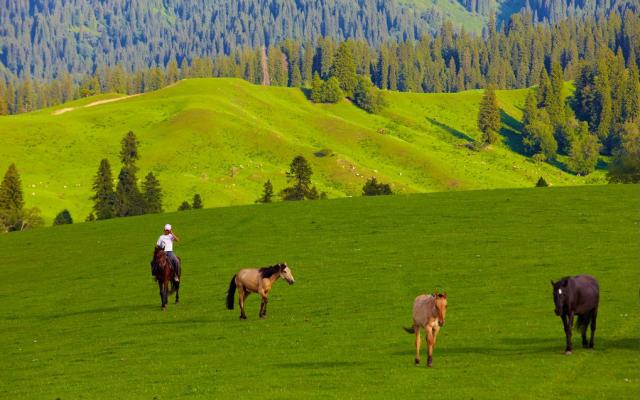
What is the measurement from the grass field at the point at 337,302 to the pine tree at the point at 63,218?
5606 cm

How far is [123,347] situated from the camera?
37.0 meters

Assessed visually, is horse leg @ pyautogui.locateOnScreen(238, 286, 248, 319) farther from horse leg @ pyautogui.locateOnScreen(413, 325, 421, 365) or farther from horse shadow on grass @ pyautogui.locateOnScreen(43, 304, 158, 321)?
horse leg @ pyautogui.locateOnScreen(413, 325, 421, 365)

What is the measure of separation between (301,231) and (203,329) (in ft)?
101

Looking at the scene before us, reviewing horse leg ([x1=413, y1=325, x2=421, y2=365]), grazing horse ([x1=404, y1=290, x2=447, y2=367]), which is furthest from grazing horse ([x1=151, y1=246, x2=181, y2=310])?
grazing horse ([x1=404, y1=290, x2=447, y2=367])

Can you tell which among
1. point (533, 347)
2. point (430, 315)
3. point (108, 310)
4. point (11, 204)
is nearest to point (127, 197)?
point (11, 204)

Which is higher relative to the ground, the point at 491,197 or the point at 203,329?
the point at 491,197

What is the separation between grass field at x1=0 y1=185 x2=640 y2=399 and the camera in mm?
28641

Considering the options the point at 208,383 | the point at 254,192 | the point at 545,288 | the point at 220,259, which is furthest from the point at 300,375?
the point at 254,192

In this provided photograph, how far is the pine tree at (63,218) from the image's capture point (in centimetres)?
13814

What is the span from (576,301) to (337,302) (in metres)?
16.0

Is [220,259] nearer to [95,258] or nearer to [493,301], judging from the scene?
[95,258]

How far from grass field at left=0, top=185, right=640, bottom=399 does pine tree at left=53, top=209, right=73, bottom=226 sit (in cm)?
5606

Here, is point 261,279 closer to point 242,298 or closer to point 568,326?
point 242,298

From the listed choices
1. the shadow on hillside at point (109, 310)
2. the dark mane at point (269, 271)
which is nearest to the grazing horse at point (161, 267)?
the shadow on hillside at point (109, 310)
